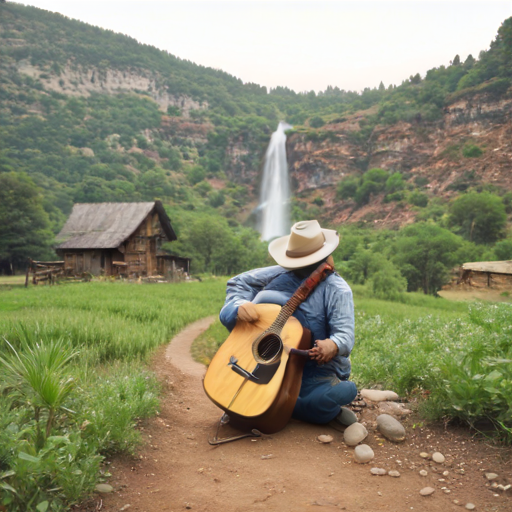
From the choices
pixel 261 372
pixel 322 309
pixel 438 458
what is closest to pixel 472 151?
pixel 322 309

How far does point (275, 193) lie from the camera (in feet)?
311

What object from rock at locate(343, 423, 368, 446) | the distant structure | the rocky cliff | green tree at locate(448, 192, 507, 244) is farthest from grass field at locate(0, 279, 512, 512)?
the rocky cliff

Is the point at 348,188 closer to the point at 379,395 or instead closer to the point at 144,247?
the point at 144,247

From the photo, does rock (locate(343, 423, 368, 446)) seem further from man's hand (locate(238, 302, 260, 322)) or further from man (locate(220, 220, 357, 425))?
man's hand (locate(238, 302, 260, 322))

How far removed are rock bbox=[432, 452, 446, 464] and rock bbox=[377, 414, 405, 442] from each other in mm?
378

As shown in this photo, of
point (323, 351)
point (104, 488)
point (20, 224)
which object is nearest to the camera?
point (104, 488)

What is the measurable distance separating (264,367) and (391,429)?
114cm

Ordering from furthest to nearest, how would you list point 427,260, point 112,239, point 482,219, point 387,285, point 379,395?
1. point 482,219
2. point 427,260
3. point 112,239
4. point 387,285
5. point 379,395

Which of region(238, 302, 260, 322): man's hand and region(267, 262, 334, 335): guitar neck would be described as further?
region(238, 302, 260, 322): man's hand

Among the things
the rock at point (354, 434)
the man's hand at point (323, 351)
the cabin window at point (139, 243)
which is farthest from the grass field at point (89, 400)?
the cabin window at point (139, 243)

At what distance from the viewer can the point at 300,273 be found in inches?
166

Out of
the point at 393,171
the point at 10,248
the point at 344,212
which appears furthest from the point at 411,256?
the point at 393,171

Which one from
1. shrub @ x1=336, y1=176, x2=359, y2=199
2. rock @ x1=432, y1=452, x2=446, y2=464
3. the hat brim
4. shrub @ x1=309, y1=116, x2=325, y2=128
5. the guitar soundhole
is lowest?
rock @ x1=432, y1=452, x2=446, y2=464

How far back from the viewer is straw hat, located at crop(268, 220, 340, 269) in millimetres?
3941
